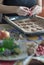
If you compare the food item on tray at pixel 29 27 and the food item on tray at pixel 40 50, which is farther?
the food item on tray at pixel 29 27

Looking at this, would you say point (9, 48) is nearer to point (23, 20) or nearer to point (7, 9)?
point (23, 20)

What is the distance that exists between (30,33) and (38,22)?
0.74ft

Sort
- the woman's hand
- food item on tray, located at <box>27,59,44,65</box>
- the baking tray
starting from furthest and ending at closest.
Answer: the woman's hand, the baking tray, food item on tray, located at <box>27,59,44,65</box>

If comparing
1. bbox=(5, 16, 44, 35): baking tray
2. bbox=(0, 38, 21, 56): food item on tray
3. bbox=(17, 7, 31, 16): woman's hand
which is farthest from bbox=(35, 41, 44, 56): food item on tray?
bbox=(17, 7, 31, 16): woman's hand

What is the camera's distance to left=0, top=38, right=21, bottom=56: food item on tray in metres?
0.56

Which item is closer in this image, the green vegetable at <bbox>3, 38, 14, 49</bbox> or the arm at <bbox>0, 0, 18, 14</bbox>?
the green vegetable at <bbox>3, 38, 14, 49</bbox>

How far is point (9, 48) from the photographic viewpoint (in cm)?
59

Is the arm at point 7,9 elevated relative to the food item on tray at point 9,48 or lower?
elevated

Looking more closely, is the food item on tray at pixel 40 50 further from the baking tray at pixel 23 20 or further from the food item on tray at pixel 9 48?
the baking tray at pixel 23 20

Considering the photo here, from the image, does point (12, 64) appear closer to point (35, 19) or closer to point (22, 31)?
point (22, 31)

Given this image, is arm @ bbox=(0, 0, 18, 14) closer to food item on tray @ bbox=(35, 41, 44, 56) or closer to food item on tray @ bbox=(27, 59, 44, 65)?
food item on tray @ bbox=(35, 41, 44, 56)

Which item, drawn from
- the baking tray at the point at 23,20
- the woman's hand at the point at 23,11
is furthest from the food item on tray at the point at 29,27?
the woman's hand at the point at 23,11

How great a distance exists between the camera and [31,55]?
0.56m

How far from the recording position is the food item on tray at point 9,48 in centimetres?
56
